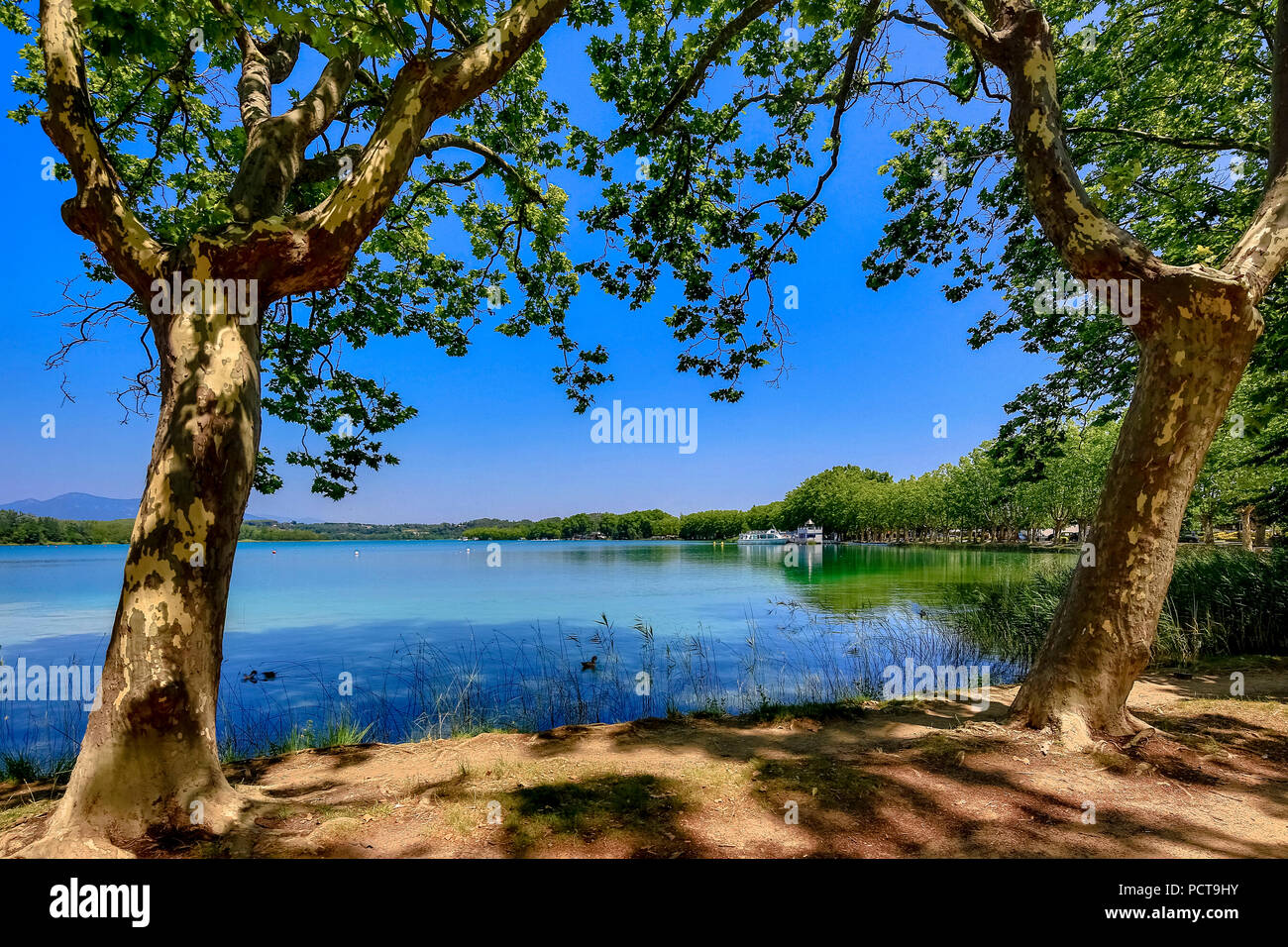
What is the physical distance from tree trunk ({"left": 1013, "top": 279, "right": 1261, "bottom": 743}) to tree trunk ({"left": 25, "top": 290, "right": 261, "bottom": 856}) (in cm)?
610

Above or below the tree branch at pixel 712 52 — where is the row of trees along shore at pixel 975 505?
below

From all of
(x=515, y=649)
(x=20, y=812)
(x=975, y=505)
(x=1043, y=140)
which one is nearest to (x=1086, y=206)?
(x=1043, y=140)

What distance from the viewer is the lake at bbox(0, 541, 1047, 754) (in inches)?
347

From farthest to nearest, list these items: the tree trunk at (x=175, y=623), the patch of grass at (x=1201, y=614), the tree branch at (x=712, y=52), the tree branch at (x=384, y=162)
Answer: the patch of grass at (x=1201, y=614)
the tree branch at (x=712, y=52)
the tree branch at (x=384, y=162)
the tree trunk at (x=175, y=623)

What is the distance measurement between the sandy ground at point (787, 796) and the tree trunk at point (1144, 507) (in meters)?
0.39

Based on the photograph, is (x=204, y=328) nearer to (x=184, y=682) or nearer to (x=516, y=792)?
(x=184, y=682)

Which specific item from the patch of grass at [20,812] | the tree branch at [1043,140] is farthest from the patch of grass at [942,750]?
the patch of grass at [20,812]

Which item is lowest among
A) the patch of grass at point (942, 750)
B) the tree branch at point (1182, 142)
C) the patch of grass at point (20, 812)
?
the patch of grass at point (20, 812)

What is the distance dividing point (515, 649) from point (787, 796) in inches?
511

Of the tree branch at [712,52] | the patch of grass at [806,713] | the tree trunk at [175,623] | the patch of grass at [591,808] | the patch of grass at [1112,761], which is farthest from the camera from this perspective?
the patch of grass at [806,713]

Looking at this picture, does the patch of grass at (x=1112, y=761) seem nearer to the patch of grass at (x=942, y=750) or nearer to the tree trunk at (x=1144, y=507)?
the tree trunk at (x=1144, y=507)

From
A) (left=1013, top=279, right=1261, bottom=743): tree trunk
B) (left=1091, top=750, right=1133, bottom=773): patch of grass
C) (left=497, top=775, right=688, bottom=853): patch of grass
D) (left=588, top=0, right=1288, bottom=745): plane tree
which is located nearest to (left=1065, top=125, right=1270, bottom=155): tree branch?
(left=588, top=0, right=1288, bottom=745): plane tree

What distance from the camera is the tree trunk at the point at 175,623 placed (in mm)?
2777
